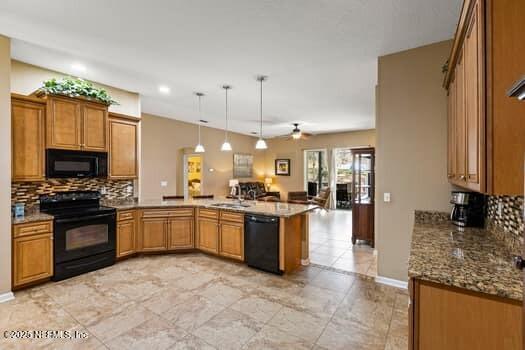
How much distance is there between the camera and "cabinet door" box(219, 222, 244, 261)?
12.5ft

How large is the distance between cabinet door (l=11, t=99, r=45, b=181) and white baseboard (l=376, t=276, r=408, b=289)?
4.63m

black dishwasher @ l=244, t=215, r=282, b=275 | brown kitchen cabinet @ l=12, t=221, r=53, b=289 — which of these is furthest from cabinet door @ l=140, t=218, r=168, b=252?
black dishwasher @ l=244, t=215, r=282, b=275

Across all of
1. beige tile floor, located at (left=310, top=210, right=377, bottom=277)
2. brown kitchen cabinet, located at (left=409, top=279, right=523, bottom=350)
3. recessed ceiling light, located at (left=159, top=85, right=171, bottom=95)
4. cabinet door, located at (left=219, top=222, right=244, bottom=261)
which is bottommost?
beige tile floor, located at (left=310, top=210, right=377, bottom=277)

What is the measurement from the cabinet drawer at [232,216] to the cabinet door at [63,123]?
2.33 meters

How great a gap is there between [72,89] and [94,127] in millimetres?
575

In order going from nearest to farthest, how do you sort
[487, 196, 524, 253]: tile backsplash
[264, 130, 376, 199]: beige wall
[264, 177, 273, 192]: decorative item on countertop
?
1. [487, 196, 524, 253]: tile backsplash
2. [264, 130, 376, 199]: beige wall
3. [264, 177, 273, 192]: decorative item on countertop

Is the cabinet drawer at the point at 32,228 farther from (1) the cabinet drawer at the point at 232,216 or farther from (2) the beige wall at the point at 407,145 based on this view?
(2) the beige wall at the point at 407,145

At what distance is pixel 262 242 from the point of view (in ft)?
11.8

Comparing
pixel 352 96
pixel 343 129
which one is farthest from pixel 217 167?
pixel 352 96

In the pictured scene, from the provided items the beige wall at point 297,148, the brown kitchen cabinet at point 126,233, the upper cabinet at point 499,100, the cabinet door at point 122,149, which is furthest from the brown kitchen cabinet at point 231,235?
the beige wall at point 297,148

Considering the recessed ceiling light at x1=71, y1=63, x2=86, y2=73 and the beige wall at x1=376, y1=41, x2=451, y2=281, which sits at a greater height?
the recessed ceiling light at x1=71, y1=63, x2=86, y2=73

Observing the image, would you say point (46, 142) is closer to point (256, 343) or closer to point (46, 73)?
point (46, 73)

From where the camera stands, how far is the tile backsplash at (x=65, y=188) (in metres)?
3.37

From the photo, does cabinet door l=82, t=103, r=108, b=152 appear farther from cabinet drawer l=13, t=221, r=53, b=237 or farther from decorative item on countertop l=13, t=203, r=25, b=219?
cabinet drawer l=13, t=221, r=53, b=237
